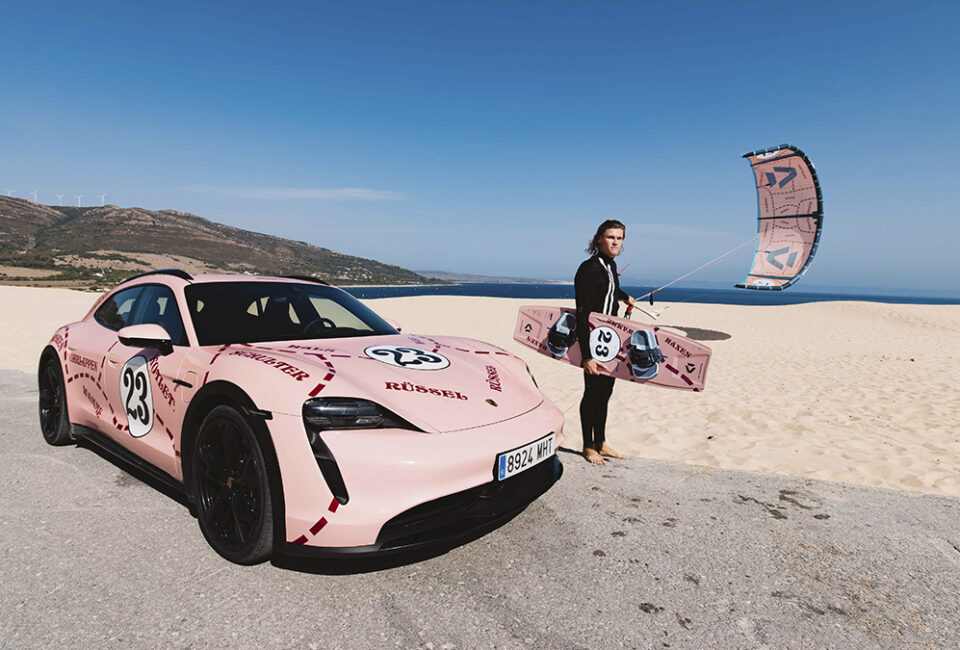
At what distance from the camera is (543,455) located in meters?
2.68

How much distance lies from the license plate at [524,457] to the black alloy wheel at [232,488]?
108 centimetres

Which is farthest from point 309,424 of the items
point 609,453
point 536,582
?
point 609,453

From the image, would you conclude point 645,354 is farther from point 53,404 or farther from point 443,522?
point 53,404

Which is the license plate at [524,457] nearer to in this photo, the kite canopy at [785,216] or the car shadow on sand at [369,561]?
the car shadow on sand at [369,561]

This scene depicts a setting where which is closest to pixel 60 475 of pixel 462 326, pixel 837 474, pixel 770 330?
pixel 837 474

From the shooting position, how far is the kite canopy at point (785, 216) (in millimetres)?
9500

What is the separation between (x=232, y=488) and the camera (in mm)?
2459

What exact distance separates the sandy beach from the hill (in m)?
71.2

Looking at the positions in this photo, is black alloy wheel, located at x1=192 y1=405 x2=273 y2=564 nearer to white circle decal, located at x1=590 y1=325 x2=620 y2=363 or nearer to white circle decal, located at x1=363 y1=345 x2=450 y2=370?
white circle decal, located at x1=363 y1=345 x2=450 y2=370

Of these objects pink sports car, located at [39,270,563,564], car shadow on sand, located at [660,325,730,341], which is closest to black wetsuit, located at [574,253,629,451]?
pink sports car, located at [39,270,563,564]

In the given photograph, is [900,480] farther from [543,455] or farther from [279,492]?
[279,492]

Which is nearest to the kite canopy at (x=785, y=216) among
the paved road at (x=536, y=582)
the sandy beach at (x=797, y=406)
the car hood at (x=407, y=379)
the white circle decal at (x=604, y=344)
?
the sandy beach at (x=797, y=406)

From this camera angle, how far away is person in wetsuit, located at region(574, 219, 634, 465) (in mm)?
4039

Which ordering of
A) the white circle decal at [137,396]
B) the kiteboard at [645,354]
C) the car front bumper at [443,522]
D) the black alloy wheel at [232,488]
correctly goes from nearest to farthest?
the car front bumper at [443,522] < the black alloy wheel at [232,488] < the white circle decal at [137,396] < the kiteboard at [645,354]
